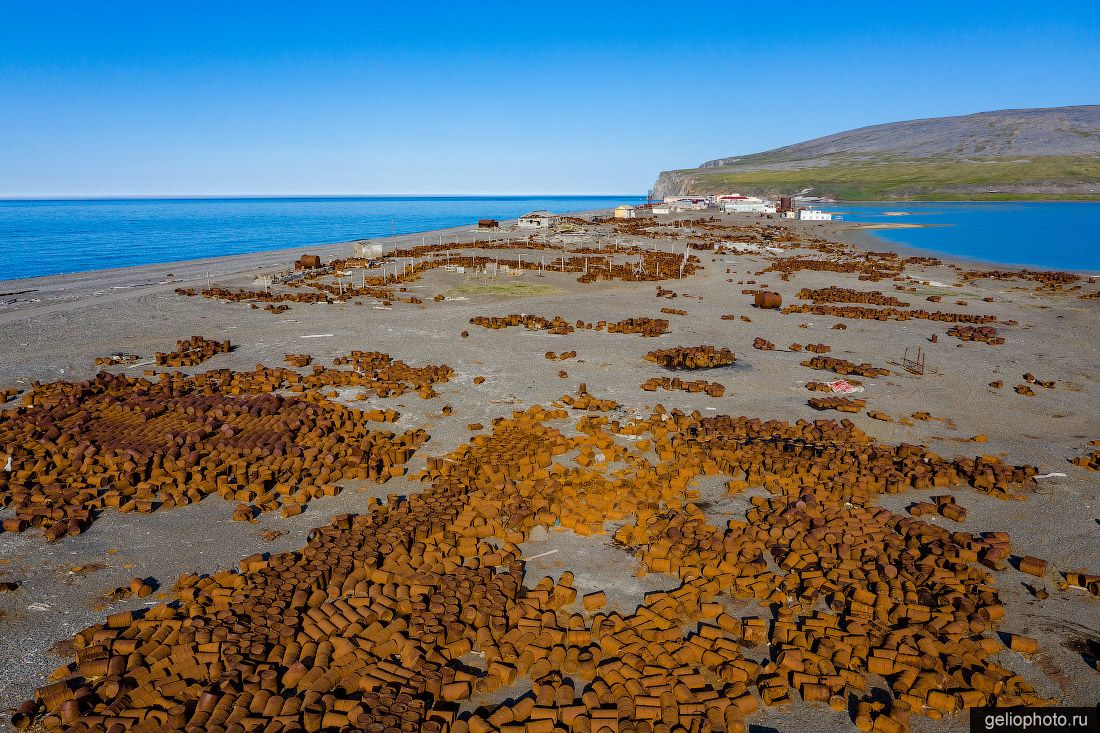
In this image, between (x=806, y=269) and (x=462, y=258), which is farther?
(x=462, y=258)

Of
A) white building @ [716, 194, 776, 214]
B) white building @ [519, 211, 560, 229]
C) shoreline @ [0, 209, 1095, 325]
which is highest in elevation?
white building @ [716, 194, 776, 214]

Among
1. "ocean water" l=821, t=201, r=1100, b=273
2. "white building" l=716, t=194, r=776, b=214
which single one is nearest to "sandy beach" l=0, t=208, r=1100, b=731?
"ocean water" l=821, t=201, r=1100, b=273

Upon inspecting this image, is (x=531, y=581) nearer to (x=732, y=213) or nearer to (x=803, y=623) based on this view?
(x=803, y=623)

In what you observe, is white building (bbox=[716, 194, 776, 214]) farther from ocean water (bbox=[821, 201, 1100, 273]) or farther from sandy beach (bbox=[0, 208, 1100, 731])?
sandy beach (bbox=[0, 208, 1100, 731])

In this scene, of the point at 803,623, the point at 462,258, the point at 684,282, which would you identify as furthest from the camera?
the point at 462,258

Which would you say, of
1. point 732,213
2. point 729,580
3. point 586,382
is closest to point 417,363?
point 586,382

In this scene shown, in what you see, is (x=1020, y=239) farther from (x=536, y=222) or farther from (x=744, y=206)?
(x=744, y=206)

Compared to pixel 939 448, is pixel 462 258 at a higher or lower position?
higher

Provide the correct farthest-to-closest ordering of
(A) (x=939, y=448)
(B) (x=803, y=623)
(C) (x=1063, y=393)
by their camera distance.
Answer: (C) (x=1063, y=393), (A) (x=939, y=448), (B) (x=803, y=623)
